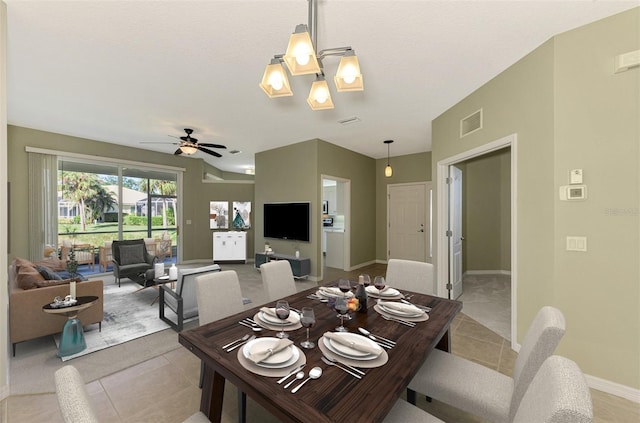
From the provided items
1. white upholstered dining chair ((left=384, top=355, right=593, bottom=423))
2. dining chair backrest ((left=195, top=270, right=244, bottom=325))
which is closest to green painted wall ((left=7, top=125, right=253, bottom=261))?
dining chair backrest ((left=195, top=270, right=244, bottom=325))

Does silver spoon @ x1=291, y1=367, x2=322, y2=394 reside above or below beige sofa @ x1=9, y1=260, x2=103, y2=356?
above

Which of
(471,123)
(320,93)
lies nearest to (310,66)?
(320,93)

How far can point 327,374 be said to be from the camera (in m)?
1.09

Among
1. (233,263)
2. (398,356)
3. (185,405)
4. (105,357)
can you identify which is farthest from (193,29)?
(233,263)

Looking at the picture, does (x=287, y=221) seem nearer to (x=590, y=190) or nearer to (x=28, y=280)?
(x=28, y=280)

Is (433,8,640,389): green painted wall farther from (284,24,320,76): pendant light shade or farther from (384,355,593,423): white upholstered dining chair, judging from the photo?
(284,24,320,76): pendant light shade

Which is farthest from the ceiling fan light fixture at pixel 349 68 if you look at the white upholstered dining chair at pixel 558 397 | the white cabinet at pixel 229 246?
the white cabinet at pixel 229 246

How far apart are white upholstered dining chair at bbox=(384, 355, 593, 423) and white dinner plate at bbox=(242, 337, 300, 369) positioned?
856mm

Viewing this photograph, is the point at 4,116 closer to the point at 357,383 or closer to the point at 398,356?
the point at 357,383

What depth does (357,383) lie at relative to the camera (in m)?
1.04

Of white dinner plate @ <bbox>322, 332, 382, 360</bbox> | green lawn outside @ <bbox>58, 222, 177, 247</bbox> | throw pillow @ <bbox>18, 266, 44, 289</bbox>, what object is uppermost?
green lawn outside @ <bbox>58, 222, 177, 247</bbox>

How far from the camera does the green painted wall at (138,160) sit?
4750mm

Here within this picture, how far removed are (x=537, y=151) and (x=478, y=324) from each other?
84.7 inches

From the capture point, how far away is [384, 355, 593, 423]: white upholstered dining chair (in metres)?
0.65
